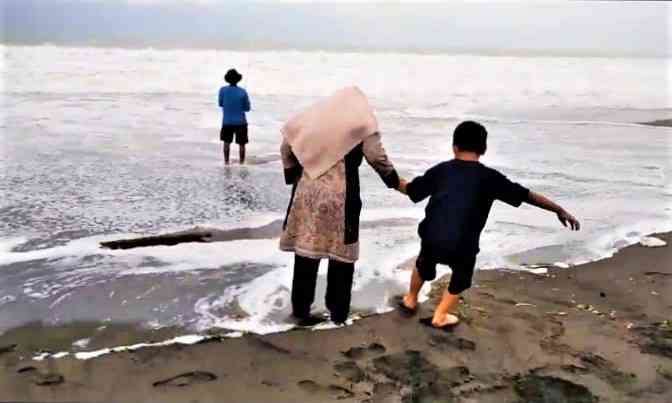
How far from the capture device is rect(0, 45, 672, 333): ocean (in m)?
5.04

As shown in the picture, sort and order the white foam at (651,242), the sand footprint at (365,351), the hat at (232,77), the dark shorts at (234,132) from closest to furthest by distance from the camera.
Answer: the sand footprint at (365,351) → the white foam at (651,242) → the hat at (232,77) → the dark shorts at (234,132)

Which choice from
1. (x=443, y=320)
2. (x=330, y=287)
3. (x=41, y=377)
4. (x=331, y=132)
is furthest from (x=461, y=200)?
(x=41, y=377)

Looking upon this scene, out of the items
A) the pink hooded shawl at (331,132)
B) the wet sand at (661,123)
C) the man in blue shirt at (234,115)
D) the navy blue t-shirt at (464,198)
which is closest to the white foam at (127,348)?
the pink hooded shawl at (331,132)

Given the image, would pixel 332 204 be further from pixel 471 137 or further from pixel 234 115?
pixel 234 115

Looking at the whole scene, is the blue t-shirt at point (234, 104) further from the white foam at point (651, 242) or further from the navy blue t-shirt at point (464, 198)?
the navy blue t-shirt at point (464, 198)

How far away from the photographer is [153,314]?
461cm

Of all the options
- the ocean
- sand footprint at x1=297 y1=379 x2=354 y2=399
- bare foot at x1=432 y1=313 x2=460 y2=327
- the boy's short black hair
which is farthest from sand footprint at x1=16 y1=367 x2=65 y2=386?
the boy's short black hair

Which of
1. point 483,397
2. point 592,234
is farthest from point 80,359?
point 592,234

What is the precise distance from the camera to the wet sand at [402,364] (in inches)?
139

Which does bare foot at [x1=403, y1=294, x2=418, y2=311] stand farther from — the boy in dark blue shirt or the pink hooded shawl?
the pink hooded shawl

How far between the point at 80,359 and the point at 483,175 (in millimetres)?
2369

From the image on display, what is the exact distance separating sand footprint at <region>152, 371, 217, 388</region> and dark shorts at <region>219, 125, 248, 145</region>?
754cm

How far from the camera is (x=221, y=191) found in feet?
28.9

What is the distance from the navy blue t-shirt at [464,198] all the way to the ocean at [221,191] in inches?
30.6
